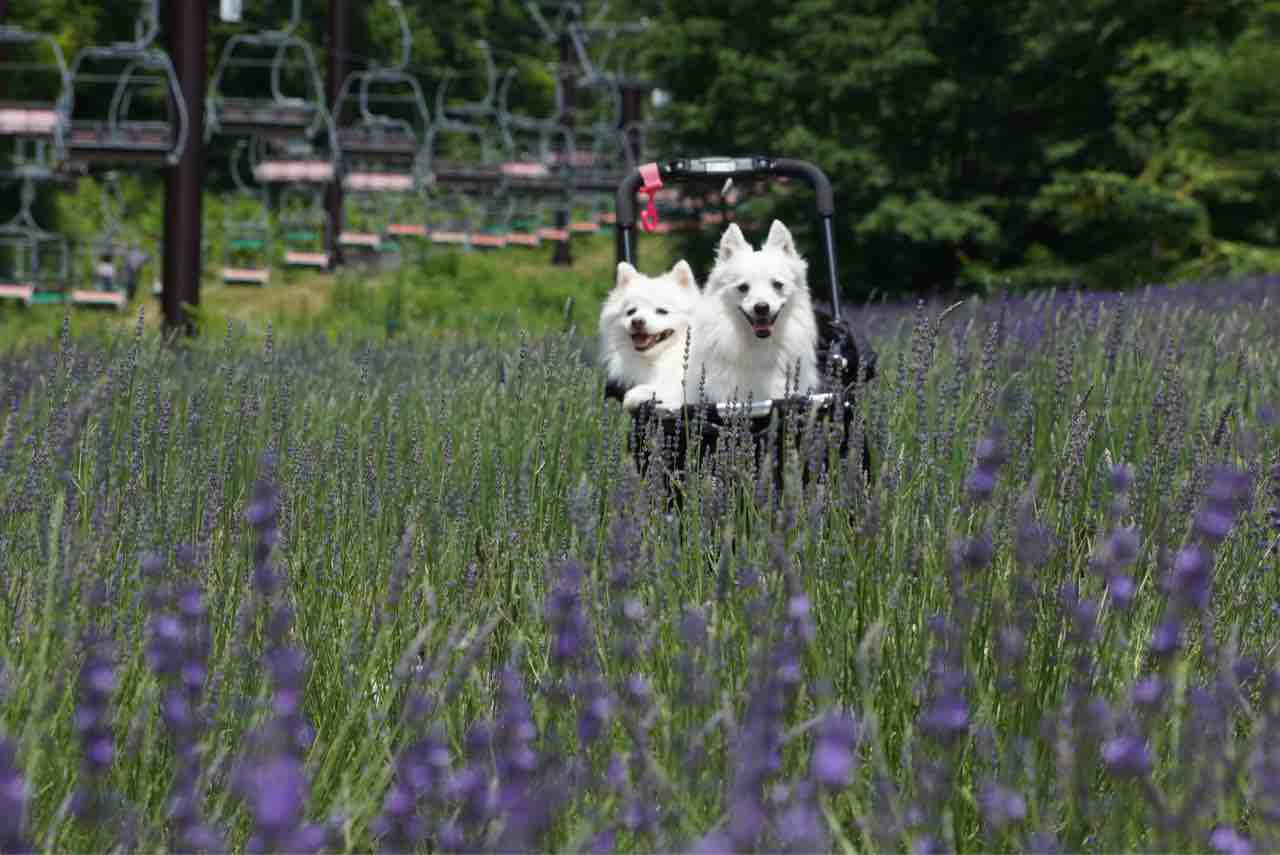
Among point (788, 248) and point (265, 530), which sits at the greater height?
point (788, 248)

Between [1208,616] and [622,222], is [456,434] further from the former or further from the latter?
[1208,616]

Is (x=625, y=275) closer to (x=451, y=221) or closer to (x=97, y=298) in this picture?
(x=97, y=298)

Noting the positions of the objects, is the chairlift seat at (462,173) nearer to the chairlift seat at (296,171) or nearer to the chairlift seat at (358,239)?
the chairlift seat at (358,239)

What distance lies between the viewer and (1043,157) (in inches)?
711

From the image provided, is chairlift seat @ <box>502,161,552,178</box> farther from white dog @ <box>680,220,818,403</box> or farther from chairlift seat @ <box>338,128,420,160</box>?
white dog @ <box>680,220,818,403</box>

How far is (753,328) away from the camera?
15.5ft

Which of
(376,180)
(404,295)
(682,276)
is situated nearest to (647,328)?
(682,276)

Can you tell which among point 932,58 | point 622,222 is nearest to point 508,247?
point 932,58

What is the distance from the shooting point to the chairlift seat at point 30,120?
59.5 ft

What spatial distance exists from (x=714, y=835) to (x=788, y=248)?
3.66 metres

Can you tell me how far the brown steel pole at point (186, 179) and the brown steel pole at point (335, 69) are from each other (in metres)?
11.6

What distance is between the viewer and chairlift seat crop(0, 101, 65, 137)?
1813 cm

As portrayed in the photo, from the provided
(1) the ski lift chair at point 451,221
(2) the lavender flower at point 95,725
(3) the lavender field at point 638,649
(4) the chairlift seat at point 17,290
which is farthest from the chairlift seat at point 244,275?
(2) the lavender flower at point 95,725

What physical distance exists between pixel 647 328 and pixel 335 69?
2081 centimetres
